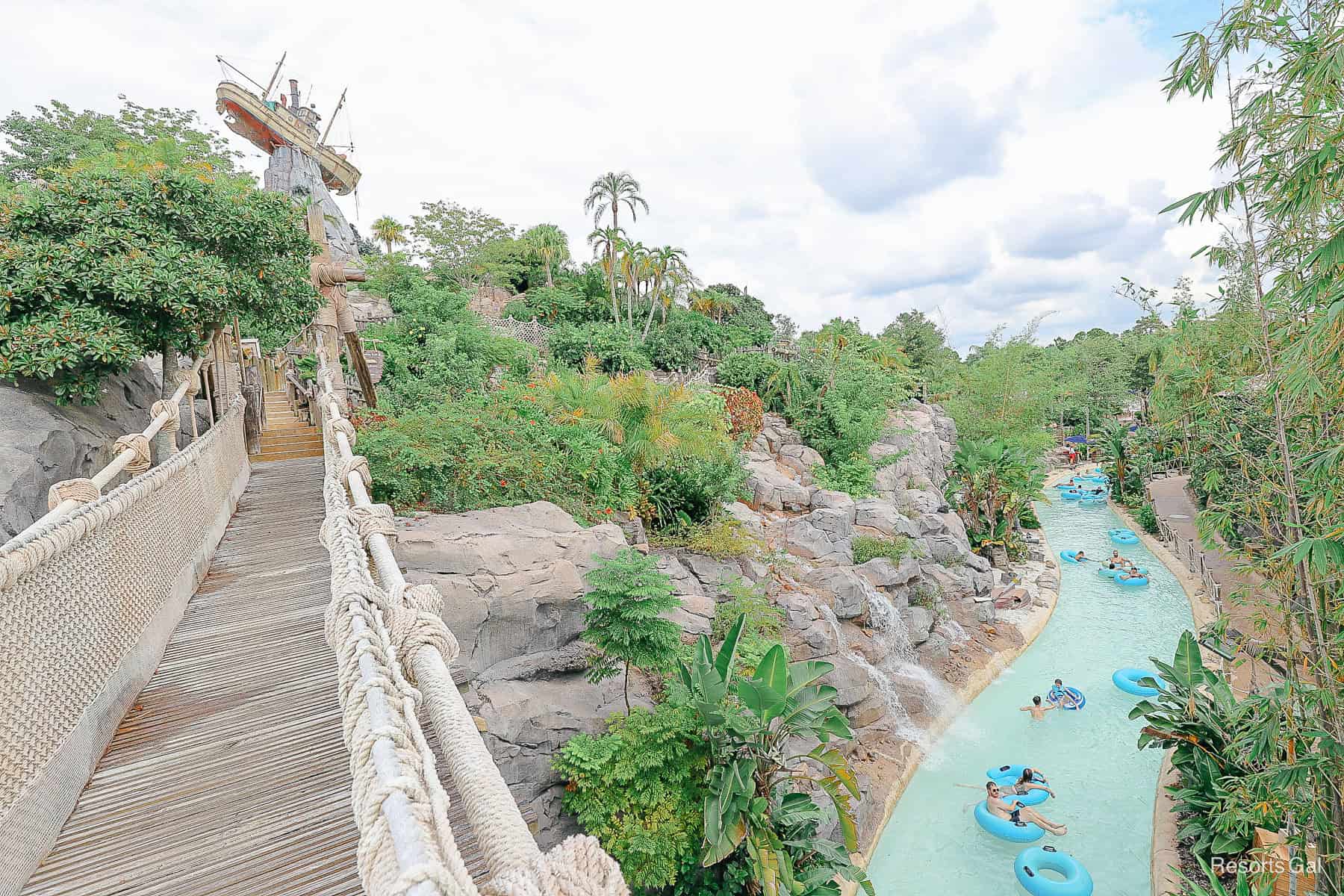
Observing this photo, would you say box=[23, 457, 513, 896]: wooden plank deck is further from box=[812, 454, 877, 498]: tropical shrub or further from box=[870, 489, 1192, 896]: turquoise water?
box=[812, 454, 877, 498]: tropical shrub

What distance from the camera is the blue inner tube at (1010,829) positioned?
26.0ft

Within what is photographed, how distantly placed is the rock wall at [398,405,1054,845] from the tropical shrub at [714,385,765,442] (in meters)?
0.55

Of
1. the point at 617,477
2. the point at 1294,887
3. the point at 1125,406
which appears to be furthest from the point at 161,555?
the point at 1125,406

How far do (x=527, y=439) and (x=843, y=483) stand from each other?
1051cm

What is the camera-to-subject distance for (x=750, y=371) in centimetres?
2094

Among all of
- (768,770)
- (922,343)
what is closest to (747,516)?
(768,770)

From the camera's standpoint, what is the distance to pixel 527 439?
8672 millimetres

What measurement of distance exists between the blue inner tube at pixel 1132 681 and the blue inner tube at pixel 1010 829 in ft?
15.3

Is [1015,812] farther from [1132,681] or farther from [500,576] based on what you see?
[500,576]

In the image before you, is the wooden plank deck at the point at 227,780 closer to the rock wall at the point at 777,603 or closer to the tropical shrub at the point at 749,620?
the rock wall at the point at 777,603

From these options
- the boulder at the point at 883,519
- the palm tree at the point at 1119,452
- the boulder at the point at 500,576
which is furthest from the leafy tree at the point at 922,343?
the boulder at the point at 500,576

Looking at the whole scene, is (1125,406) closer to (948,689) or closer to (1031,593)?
(1031,593)

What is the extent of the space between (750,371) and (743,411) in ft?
13.3

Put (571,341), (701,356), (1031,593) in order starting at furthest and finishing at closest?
(701,356), (571,341), (1031,593)
